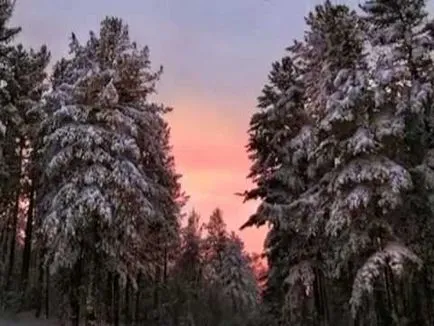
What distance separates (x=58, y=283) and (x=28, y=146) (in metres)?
15.0

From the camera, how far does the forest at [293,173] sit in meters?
20.2

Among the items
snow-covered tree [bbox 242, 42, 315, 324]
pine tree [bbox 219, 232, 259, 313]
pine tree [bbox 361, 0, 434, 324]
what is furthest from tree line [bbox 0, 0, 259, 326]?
pine tree [bbox 219, 232, 259, 313]

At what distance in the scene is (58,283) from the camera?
22.6 metres

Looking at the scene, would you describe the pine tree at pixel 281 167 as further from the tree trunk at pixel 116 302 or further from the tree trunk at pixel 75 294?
the tree trunk at pixel 75 294

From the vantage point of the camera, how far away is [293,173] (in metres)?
27.3

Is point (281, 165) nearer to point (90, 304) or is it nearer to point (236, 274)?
point (90, 304)

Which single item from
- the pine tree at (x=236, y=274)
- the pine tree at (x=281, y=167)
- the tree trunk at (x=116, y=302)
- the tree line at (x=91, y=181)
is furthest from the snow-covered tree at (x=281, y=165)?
the pine tree at (x=236, y=274)

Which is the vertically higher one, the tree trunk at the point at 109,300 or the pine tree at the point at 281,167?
the pine tree at the point at 281,167

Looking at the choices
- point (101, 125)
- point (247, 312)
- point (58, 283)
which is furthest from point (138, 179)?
point (247, 312)

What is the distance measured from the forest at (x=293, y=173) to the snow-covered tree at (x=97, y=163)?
0.06 metres

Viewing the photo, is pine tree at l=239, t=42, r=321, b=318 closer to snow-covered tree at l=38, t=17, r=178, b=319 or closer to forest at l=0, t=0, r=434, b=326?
forest at l=0, t=0, r=434, b=326

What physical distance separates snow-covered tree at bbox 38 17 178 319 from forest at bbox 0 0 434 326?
0.06 metres

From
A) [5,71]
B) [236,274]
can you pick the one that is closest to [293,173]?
[5,71]

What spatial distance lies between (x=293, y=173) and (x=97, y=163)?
31.5 ft
